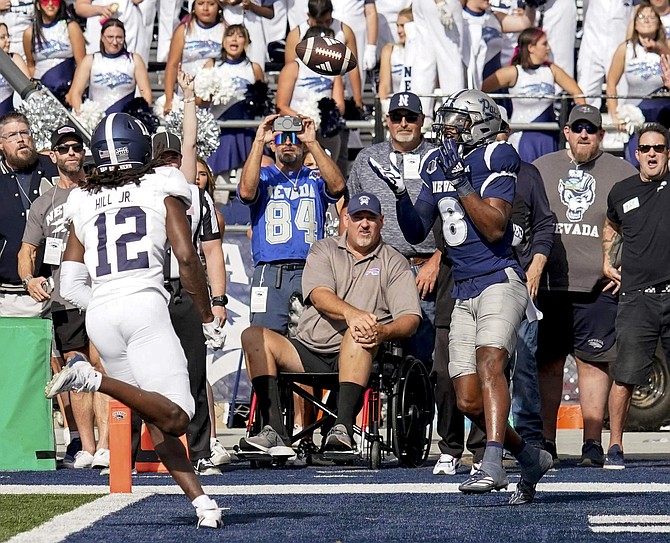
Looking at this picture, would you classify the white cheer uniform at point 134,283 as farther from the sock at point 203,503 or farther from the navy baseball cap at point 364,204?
the navy baseball cap at point 364,204

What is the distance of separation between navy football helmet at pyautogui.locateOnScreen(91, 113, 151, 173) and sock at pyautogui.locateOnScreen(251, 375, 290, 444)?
9.53 feet

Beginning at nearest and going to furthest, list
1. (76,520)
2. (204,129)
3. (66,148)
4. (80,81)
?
1. (76,520)
2. (66,148)
3. (204,129)
4. (80,81)

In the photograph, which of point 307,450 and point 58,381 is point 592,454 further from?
point 58,381

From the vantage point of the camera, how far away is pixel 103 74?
41.8 ft

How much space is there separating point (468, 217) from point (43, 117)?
228 inches

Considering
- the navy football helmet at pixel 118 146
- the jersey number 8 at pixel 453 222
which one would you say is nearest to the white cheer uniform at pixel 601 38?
the jersey number 8 at pixel 453 222

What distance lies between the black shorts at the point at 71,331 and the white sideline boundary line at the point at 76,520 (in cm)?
241

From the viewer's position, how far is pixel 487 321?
649 centimetres

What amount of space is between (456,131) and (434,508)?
6.10 ft

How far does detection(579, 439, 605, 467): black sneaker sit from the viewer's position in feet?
28.4

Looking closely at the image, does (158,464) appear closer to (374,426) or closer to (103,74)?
(374,426)

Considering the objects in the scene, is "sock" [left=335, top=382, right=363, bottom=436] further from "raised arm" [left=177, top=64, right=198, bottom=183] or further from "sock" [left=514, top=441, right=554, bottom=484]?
"sock" [left=514, top=441, right=554, bottom=484]

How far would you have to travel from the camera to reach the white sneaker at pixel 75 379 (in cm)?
514

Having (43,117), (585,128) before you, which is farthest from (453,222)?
(43,117)
